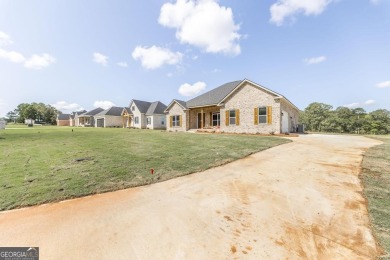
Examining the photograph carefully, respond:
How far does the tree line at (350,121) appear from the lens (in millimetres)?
45378

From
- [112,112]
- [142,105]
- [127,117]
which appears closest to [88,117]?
[112,112]

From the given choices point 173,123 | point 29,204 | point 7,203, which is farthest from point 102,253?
point 173,123

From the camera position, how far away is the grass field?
312 centimetres

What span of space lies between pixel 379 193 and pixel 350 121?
54.5 metres

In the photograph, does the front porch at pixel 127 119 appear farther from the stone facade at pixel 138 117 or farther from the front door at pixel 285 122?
the front door at pixel 285 122

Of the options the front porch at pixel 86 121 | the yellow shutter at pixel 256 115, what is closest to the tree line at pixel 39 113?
the front porch at pixel 86 121

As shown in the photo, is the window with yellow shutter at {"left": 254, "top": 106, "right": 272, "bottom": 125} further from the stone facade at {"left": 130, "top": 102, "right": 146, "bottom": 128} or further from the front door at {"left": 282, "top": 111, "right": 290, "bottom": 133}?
the stone facade at {"left": 130, "top": 102, "right": 146, "bottom": 128}

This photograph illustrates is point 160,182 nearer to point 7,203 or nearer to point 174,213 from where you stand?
point 174,213

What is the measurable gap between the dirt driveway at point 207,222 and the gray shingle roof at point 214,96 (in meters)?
17.3

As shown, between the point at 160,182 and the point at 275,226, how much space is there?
3306 mm

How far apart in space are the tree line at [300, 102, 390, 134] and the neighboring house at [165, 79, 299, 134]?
1363 inches

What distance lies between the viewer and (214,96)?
23406mm

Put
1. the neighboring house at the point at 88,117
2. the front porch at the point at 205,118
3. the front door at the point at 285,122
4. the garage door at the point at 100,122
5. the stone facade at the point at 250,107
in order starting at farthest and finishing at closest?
the neighboring house at the point at 88,117 → the garage door at the point at 100,122 → the front porch at the point at 205,118 → the front door at the point at 285,122 → the stone facade at the point at 250,107

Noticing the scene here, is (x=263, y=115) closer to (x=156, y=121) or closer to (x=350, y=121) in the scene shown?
(x=156, y=121)
